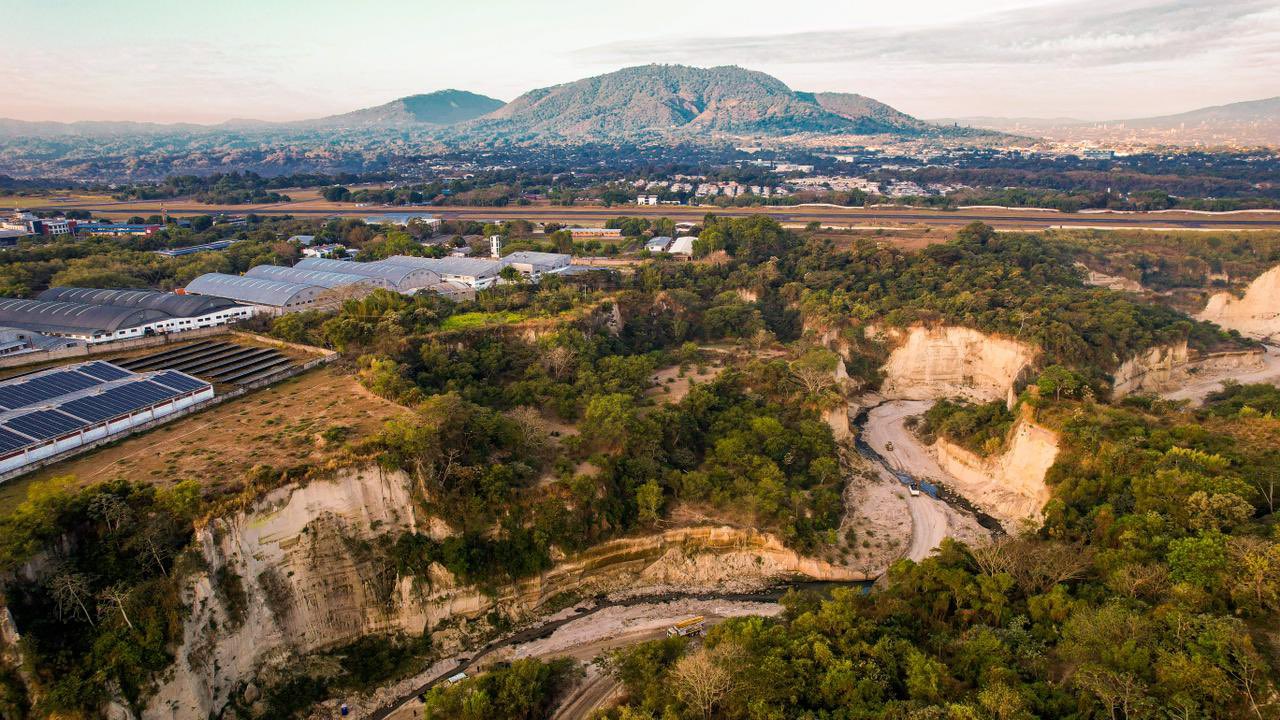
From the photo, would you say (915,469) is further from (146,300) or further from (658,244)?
(146,300)

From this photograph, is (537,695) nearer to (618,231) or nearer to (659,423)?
(659,423)

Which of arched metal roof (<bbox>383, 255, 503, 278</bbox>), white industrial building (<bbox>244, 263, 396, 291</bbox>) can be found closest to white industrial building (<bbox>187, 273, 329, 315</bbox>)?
white industrial building (<bbox>244, 263, 396, 291</bbox>)

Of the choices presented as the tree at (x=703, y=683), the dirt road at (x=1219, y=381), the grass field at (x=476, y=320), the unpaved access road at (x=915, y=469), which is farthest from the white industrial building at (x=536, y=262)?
the dirt road at (x=1219, y=381)

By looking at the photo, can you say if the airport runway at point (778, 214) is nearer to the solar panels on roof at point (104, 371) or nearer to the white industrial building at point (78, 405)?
the solar panels on roof at point (104, 371)

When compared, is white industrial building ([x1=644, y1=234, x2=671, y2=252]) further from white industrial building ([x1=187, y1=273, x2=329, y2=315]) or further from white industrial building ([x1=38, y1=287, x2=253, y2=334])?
white industrial building ([x1=38, y1=287, x2=253, y2=334])

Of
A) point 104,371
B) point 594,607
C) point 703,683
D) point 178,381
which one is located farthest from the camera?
point 178,381

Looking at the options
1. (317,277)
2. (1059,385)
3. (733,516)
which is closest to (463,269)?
(317,277)
